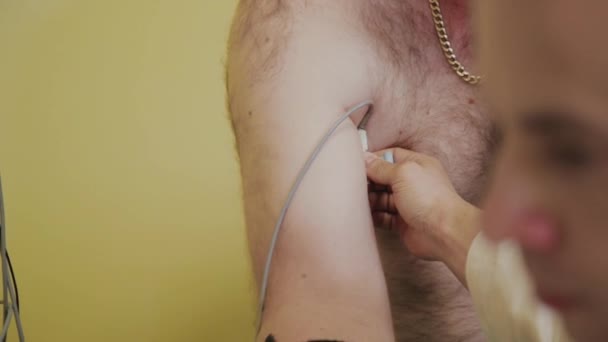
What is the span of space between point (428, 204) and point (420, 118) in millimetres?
121

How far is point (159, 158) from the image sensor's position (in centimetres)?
129

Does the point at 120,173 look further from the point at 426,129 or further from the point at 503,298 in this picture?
the point at 503,298

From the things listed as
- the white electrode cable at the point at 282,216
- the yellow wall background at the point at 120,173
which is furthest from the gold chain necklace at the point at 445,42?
the yellow wall background at the point at 120,173

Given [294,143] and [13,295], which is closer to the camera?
[294,143]

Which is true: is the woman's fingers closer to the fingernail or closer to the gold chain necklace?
the fingernail

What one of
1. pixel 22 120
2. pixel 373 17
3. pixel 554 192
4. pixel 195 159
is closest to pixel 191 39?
pixel 195 159

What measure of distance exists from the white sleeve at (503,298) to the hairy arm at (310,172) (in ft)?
0.32

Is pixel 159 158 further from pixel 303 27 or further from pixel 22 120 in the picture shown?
pixel 303 27

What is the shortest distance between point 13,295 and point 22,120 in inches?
23.7

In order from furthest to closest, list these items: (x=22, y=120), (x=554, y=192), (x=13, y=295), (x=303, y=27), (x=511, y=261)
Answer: (x=22, y=120)
(x=13, y=295)
(x=303, y=27)
(x=511, y=261)
(x=554, y=192)

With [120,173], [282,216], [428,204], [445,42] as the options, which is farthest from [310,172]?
[120,173]

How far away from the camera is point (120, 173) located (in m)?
1.25

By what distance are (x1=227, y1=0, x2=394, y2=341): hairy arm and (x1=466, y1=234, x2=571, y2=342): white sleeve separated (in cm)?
10

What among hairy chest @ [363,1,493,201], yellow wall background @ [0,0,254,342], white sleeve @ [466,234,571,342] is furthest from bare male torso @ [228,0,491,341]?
yellow wall background @ [0,0,254,342]
